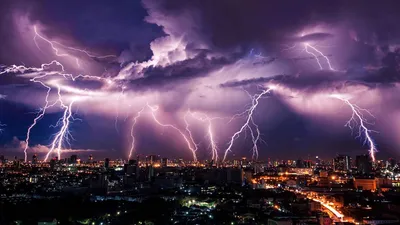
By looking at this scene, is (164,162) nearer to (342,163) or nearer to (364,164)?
(342,163)

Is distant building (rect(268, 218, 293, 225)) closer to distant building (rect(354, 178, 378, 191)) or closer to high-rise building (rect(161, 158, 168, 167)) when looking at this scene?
distant building (rect(354, 178, 378, 191))

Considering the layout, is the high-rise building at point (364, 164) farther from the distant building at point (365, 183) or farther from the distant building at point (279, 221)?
the distant building at point (279, 221)

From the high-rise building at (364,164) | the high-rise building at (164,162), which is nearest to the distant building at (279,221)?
the high-rise building at (364,164)

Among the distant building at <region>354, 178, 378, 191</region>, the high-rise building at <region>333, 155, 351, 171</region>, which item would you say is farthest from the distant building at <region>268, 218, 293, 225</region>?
the high-rise building at <region>333, 155, 351, 171</region>

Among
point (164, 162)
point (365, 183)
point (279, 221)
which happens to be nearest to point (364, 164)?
point (365, 183)

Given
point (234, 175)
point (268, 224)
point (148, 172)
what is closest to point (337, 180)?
point (234, 175)

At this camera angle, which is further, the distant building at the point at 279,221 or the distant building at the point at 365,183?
the distant building at the point at 365,183
